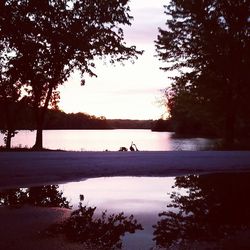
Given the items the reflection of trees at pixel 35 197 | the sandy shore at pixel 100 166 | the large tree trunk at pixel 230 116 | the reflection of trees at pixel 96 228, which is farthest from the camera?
the large tree trunk at pixel 230 116

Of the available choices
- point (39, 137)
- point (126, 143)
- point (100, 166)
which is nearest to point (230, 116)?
point (39, 137)

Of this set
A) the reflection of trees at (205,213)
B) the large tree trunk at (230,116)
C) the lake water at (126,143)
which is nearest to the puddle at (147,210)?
the reflection of trees at (205,213)

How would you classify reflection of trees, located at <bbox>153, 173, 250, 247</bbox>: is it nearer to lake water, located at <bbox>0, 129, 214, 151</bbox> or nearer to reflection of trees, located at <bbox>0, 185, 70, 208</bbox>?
reflection of trees, located at <bbox>0, 185, 70, 208</bbox>

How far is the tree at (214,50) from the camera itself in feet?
92.8

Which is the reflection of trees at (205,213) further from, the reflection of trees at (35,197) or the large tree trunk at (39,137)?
Result: the large tree trunk at (39,137)

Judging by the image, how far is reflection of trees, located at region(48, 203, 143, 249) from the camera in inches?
225

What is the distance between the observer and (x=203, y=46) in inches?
1123

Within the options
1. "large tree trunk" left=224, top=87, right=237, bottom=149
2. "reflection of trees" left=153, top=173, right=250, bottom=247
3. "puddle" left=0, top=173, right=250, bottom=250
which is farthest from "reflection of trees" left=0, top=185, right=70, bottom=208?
"large tree trunk" left=224, top=87, right=237, bottom=149

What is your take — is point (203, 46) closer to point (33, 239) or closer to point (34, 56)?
point (34, 56)

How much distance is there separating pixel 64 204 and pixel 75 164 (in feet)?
22.2

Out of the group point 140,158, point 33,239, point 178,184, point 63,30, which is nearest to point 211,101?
point 140,158

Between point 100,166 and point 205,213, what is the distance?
316 inches

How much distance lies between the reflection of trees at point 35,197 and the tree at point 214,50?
822 inches

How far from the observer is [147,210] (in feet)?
27.2
